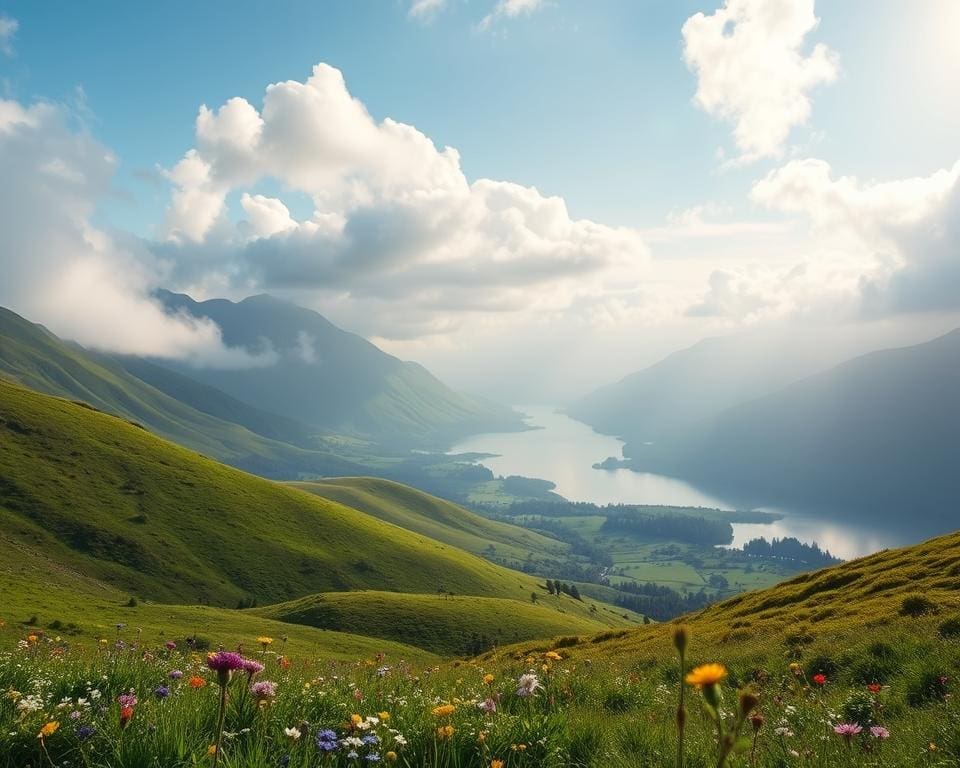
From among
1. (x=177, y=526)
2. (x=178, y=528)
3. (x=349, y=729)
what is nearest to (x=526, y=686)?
(x=349, y=729)

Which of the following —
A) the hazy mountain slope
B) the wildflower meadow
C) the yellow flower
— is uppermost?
the yellow flower

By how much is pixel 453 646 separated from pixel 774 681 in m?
85.6

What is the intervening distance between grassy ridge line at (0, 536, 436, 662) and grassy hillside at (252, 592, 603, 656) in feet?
20.6

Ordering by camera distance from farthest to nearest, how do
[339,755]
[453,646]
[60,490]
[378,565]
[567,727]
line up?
[378,565] < [60,490] < [453,646] < [567,727] < [339,755]

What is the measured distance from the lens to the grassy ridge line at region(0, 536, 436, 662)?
5519 cm

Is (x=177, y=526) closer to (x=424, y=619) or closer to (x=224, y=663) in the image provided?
(x=424, y=619)

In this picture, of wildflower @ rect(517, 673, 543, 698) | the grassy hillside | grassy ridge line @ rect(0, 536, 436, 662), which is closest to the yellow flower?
wildflower @ rect(517, 673, 543, 698)

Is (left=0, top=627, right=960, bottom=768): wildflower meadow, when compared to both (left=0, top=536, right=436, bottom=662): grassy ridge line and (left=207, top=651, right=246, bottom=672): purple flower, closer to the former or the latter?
(left=207, top=651, right=246, bottom=672): purple flower

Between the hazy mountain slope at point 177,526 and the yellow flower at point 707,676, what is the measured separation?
113149 mm

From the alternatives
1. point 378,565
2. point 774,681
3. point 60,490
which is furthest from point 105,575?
point 774,681

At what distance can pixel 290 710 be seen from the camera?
5.73 metres

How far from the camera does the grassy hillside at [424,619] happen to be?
88500 mm

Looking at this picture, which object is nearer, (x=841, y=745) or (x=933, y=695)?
(x=841, y=745)

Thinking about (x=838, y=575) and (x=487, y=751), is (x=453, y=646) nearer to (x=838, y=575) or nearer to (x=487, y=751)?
(x=838, y=575)
